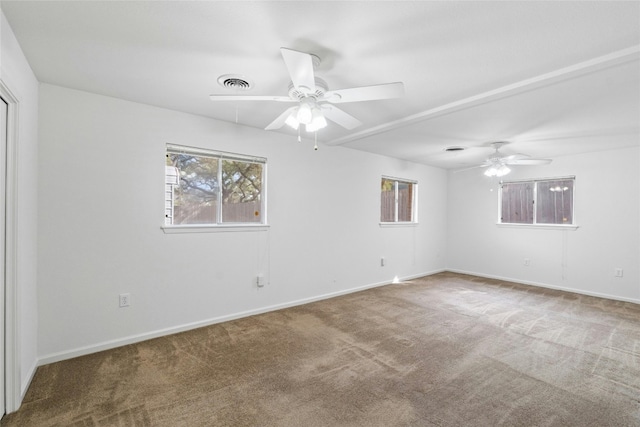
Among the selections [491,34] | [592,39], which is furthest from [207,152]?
[592,39]

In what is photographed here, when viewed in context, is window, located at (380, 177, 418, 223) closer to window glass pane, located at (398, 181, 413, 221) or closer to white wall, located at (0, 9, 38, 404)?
window glass pane, located at (398, 181, 413, 221)

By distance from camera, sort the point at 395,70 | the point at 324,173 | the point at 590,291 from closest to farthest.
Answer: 1. the point at 395,70
2. the point at 324,173
3. the point at 590,291

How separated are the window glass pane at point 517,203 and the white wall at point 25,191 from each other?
272 inches

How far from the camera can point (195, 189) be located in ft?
11.1

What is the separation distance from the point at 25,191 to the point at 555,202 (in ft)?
23.1

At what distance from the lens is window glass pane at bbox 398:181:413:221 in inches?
231

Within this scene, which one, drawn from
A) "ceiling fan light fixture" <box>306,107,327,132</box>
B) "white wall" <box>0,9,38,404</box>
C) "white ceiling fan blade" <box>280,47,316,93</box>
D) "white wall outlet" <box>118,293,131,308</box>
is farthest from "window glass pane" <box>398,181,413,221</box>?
"white wall" <box>0,9,38,404</box>

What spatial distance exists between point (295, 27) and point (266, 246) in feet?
8.67

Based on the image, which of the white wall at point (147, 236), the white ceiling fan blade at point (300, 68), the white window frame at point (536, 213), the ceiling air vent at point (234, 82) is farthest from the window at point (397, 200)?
the white ceiling fan blade at point (300, 68)

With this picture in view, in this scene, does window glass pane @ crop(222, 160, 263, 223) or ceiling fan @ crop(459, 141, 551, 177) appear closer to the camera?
window glass pane @ crop(222, 160, 263, 223)

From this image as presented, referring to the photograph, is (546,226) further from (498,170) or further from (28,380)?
(28,380)

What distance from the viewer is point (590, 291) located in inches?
189

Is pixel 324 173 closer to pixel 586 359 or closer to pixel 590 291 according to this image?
pixel 586 359

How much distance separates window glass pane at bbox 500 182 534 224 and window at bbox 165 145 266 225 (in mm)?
4879
